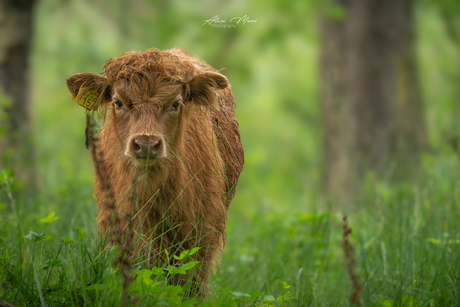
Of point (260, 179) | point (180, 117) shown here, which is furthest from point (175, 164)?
point (260, 179)

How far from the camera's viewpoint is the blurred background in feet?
23.6

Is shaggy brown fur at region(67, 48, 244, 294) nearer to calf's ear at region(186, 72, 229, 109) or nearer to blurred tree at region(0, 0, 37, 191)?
calf's ear at region(186, 72, 229, 109)

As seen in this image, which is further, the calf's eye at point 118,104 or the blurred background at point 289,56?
the blurred background at point 289,56

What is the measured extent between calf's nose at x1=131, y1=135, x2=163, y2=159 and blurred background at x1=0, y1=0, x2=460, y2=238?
5.70 ft

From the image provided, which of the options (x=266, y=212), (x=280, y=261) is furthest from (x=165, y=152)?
(x=266, y=212)

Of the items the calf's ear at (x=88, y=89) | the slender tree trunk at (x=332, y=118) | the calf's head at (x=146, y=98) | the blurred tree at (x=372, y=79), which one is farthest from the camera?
the blurred tree at (x=372, y=79)

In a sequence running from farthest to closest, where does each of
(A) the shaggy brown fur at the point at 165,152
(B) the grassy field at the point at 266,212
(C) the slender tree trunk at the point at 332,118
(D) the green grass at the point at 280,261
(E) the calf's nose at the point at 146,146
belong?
(C) the slender tree trunk at the point at 332,118
(A) the shaggy brown fur at the point at 165,152
(E) the calf's nose at the point at 146,146
(B) the grassy field at the point at 266,212
(D) the green grass at the point at 280,261

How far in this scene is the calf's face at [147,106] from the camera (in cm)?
334

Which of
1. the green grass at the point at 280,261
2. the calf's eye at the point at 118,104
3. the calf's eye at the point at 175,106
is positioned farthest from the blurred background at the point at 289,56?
the calf's eye at the point at 175,106

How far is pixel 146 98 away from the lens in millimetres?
3531

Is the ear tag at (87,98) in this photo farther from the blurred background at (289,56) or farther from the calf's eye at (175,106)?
the blurred background at (289,56)

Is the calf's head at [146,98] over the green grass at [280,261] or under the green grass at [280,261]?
over

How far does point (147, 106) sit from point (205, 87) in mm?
556

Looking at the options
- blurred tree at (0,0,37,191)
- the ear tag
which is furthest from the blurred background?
the ear tag
